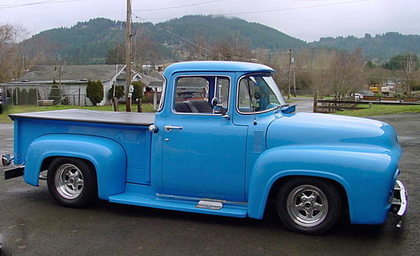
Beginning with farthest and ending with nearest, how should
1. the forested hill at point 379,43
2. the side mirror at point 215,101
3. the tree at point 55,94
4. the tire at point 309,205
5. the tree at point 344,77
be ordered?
the forested hill at point 379,43 < the tree at point 344,77 < the tree at point 55,94 < the side mirror at point 215,101 < the tire at point 309,205

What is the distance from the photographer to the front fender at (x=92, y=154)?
19.2 feet

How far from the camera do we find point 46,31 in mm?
78875

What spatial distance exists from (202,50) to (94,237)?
47.3 meters

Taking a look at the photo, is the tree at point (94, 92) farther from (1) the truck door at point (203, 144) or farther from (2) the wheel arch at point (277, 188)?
(2) the wheel arch at point (277, 188)

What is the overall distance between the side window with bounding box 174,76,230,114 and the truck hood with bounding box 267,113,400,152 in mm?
842

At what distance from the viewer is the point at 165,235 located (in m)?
5.09

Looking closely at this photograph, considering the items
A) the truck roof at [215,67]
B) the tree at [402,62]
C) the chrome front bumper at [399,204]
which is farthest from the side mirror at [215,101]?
the tree at [402,62]

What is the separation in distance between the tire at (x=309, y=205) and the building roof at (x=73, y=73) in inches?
1735

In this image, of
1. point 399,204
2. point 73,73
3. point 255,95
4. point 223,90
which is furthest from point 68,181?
point 73,73

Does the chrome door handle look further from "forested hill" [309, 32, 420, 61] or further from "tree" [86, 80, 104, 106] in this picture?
"forested hill" [309, 32, 420, 61]

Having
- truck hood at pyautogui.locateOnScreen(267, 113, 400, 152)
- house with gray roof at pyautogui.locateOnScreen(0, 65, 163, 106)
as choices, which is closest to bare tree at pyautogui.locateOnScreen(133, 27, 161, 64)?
house with gray roof at pyautogui.locateOnScreen(0, 65, 163, 106)

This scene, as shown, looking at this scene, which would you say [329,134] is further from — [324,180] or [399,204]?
[399,204]

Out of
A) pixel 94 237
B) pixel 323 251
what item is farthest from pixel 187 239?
pixel 323 251

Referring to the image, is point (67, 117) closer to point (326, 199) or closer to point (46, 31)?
point (326, 199)
